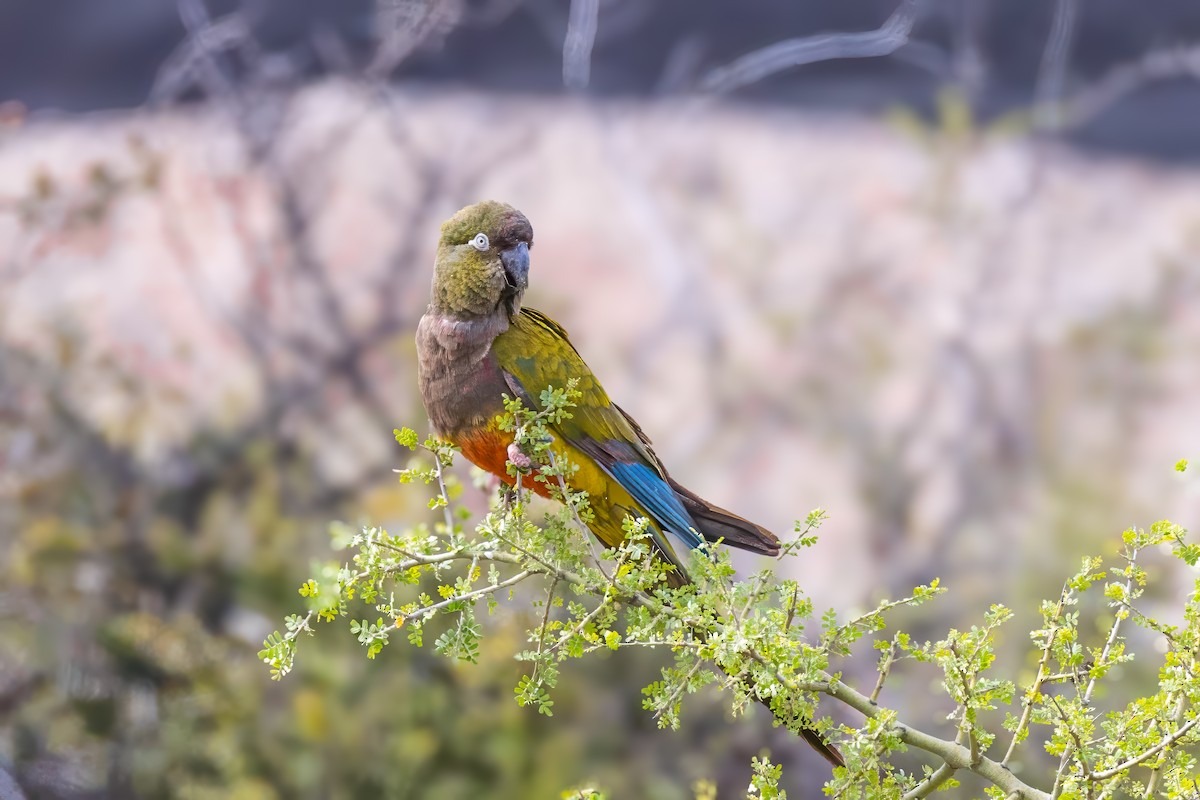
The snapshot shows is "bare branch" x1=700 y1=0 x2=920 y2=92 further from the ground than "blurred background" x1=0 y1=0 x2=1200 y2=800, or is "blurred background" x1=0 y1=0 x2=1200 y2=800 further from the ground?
"bare branch" x1=700 y1=0 x2=920 y2=92

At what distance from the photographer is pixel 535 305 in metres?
2.18

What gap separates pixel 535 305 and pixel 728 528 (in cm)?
122

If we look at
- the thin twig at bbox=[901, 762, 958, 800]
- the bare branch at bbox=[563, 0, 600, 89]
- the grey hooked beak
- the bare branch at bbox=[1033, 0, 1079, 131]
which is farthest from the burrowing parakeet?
the bare branch at bbox=[1033, 0, 1079, 131]

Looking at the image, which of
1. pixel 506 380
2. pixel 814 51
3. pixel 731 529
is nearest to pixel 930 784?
pixel 731 529

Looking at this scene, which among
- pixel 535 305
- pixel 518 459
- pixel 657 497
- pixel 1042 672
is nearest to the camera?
pixel 1042 672

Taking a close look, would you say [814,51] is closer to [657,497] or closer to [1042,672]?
[657,497]

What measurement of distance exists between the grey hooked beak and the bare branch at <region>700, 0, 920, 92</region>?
117 cm

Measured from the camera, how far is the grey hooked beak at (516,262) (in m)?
1.09

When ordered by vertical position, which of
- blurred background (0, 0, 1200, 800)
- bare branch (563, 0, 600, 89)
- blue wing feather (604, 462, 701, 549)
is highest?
bare branch (563, 0, 600, 89)

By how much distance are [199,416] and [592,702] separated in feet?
3.24

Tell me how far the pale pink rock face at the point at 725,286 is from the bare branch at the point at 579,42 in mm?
80

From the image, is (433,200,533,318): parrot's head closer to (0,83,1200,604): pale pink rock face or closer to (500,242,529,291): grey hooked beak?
(500,242,529,291): grey hooked beak

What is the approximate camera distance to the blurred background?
2.09 metres

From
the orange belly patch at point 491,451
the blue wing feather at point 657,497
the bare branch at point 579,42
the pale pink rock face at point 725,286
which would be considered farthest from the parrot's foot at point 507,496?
the bare branch at point 579,42
